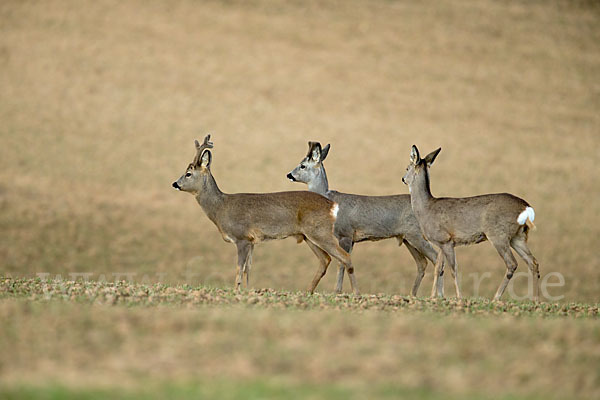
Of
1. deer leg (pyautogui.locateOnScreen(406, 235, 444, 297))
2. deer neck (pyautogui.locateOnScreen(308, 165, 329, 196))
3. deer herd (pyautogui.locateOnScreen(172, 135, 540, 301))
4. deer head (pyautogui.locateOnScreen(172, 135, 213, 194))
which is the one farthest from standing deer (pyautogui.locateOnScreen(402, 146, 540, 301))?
deer head (pyautogui.locateOnScreen(172, 135, 213, 194))

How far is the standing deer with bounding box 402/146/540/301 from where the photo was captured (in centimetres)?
1406

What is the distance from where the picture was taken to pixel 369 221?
15.7 m

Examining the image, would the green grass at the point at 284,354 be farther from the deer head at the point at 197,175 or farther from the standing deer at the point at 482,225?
the deer head at the point at 197,175

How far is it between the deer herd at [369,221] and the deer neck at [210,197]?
16 mm

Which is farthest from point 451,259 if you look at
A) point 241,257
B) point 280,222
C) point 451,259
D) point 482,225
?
point 241,257

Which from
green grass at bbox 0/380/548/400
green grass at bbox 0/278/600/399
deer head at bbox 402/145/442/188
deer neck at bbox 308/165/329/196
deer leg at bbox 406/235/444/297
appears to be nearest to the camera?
green grass at bbox 0/380/548/400

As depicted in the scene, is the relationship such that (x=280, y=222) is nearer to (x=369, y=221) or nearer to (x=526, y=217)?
(x=369, y=221)

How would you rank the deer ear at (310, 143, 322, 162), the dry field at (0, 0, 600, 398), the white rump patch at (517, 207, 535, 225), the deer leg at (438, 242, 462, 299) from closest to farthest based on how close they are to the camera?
the dry field at (0, 0, 600, 398)
the white rump patch at (517, 207, 535, 225)
the deer leg at (438, 242, 462, 299)
the deer ear at (310, 143, 322, 162)

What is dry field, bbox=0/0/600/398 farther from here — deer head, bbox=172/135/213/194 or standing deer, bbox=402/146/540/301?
deer head, bbox=172/135/213/194

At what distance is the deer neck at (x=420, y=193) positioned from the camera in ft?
49.4

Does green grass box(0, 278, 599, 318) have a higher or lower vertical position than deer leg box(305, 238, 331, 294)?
lower

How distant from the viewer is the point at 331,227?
1414 cm

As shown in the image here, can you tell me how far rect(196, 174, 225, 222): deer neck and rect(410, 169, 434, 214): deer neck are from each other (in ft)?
10.2

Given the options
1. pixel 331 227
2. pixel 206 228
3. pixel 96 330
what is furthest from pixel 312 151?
pixel 206 228
